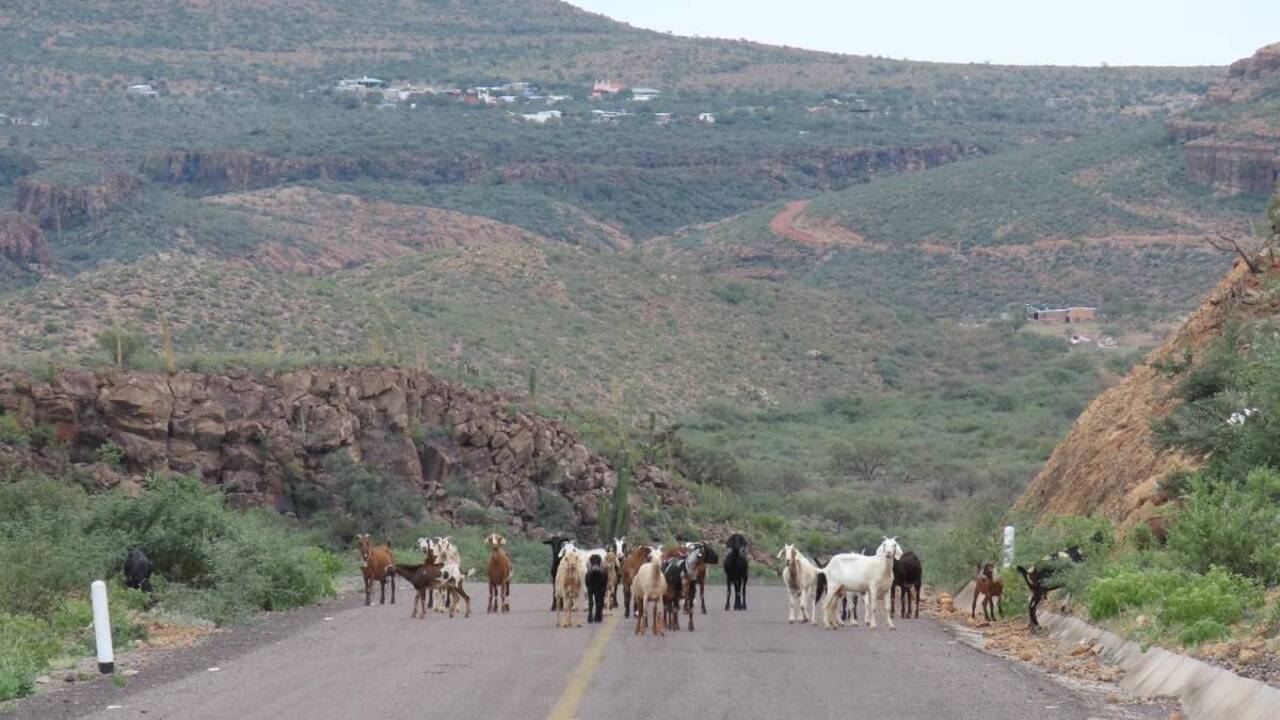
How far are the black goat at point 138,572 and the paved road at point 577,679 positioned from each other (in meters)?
3.60

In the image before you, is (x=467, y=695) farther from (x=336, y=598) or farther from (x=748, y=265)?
(x=748, y=265)

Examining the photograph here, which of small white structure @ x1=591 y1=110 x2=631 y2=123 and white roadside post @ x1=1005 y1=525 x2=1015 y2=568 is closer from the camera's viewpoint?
white roadside post @ x1=1005 y1=525 x2=1015 y2=568

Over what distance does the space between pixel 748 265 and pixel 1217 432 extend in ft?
281

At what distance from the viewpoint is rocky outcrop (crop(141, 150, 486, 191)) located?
11838 centimetres

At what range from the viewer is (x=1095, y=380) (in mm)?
82938

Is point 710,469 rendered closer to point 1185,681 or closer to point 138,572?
point 138,572

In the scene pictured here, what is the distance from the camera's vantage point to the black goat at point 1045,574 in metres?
22.3

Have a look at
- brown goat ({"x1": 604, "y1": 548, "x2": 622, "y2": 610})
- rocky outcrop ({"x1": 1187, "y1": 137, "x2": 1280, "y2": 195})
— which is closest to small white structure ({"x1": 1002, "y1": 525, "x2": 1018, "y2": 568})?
brown goat ({"x1": 604, "y1": 548, "x2": 622, "y2": 610})

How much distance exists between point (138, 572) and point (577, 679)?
423 inches

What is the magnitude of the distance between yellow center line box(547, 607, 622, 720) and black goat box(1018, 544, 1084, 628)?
4.60 metres

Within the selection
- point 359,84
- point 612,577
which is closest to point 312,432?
point 612,577

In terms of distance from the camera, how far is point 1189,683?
51.5 ft

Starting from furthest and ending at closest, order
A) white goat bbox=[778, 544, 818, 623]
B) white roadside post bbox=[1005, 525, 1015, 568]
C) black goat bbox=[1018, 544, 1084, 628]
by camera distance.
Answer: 1. white roadside post bbox=[1005, 525, 1015, 568]
2. white goat bbox=[778, 544, 818, 623]
3. black goat bbox=[1018, 544, 1084, 628]

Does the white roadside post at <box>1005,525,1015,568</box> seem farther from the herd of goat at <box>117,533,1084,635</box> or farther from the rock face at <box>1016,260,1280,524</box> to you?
the rock face at <box>1016,260,1280,524</box>
